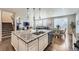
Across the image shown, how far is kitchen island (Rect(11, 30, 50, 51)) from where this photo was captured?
2.01 meters

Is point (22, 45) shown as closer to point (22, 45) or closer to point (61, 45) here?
point (22, 45)

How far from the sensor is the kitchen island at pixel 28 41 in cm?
201

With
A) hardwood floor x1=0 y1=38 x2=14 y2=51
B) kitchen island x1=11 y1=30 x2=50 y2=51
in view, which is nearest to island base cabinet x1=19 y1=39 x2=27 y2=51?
kitchen island x1=11 y1=30 x2=50 y2=51

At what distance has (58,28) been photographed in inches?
80.9

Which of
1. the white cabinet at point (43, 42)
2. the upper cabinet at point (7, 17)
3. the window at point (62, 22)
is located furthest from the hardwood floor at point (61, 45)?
the upper cabinet at point (7, 17)

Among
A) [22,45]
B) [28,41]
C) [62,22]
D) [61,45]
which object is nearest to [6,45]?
[22,45]

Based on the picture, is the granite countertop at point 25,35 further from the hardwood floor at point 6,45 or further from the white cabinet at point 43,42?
the hardwood floor at point 6,45

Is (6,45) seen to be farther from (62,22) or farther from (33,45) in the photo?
(62,22)

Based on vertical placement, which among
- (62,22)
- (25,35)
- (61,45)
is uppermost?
(62,22)

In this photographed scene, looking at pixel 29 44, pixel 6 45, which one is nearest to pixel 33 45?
pixel 29 44

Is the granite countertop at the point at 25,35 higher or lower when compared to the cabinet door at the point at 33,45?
higher

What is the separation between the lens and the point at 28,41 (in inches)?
78.7

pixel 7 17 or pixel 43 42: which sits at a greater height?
pixel 7 17
